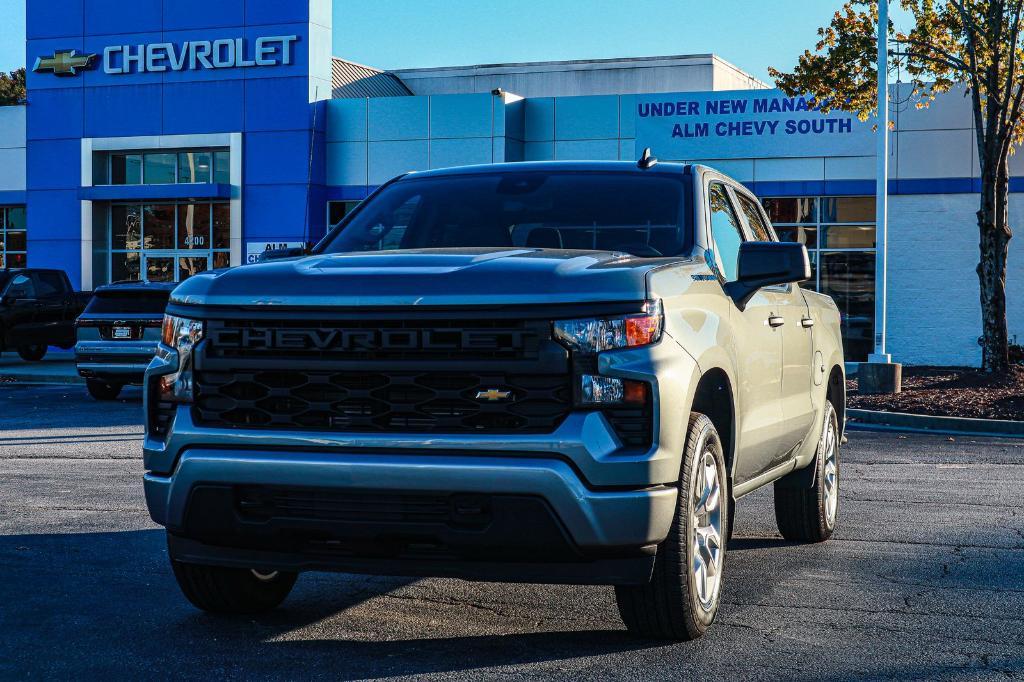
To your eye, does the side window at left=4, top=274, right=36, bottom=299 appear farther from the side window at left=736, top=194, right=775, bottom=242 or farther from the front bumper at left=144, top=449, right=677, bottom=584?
the front bumper at left=144, top=449, right=677, bottom=584

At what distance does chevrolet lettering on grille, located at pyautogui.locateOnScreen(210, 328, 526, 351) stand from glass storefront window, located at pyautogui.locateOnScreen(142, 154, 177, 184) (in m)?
32.5

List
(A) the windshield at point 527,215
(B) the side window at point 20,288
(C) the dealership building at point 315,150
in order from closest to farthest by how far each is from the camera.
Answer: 1. (A) the windshield at point 527,215
2. (B) the side window at point 20,288
3. (C) the dealership building at point 315,150

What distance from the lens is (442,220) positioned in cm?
648

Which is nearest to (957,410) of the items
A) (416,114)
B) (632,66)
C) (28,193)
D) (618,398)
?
(618,398)

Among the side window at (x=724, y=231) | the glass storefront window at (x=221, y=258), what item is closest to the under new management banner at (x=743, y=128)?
the glass storefront window at (x=221, y=258)

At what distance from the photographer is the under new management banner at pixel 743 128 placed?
30344 mm

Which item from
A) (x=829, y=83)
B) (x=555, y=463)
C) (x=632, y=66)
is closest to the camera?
(x=555, y=463)

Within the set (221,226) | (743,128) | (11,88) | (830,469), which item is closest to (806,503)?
(830,469)

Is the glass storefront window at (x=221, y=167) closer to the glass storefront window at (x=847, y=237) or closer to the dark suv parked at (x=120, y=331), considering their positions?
the glass storefront window at (x=847, y=237)

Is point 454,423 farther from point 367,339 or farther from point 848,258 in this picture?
point 848,258

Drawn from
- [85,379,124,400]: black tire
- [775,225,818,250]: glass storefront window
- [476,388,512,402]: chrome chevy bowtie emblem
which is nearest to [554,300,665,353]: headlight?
[476,388,512,402]: chrome chevy bowtie emblem

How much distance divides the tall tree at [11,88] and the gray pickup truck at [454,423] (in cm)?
7037

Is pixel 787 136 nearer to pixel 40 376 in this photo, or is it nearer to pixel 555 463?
pixel 40 376

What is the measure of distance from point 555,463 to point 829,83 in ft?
69.1
